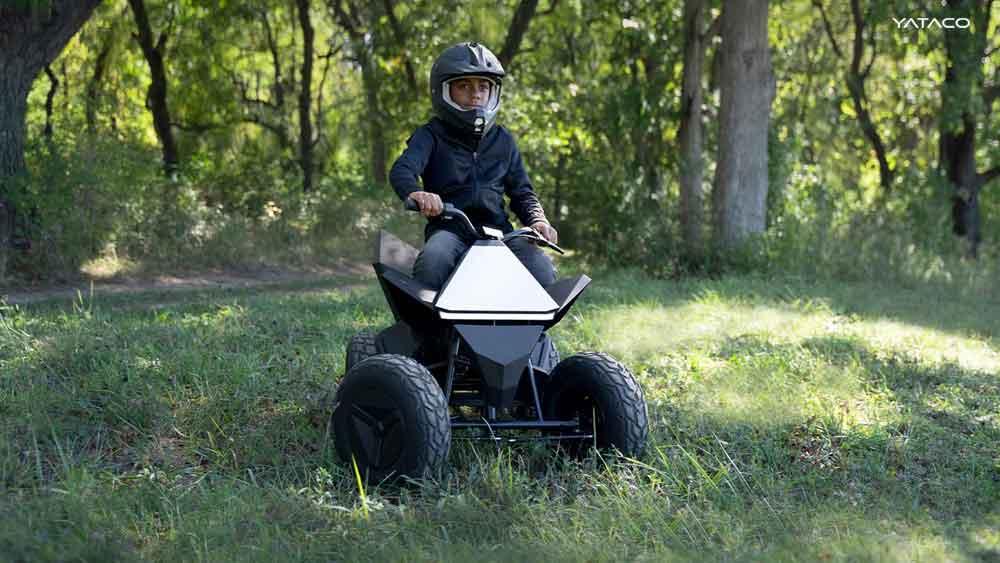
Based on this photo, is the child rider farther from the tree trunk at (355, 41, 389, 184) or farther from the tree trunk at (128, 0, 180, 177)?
the tree trunk at (355, 41, 389, 184)

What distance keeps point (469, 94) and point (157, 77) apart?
17949mm

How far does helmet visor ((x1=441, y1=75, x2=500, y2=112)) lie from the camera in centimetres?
545

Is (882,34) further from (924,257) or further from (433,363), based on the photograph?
(433,363)

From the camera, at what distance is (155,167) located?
1612 centimetres

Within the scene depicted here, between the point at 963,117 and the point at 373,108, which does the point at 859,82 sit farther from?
the point at 373,108

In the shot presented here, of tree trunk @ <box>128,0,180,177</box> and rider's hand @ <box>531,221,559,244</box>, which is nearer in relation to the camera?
rider's hand @ <box>531,221,559,244</box>

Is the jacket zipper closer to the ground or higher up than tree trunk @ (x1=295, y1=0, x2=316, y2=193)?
closer to the ground

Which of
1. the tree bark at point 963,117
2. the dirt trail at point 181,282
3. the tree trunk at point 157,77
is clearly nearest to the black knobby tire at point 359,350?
the dirt trail at point 181,282

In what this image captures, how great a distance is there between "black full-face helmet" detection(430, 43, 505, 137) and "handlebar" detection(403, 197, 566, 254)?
0.45 m

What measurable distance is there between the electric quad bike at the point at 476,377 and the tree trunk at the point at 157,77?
1677cm

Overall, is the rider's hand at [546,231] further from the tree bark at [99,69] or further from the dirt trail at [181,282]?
the tree bark at [99,69]

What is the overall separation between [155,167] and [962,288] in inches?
452

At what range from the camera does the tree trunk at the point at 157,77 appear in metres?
21.0

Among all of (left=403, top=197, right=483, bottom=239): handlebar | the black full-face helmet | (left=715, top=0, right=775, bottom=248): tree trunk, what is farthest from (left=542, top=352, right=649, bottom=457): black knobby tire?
(left=715, top=0, right=775, bottom=248): tree trunk
